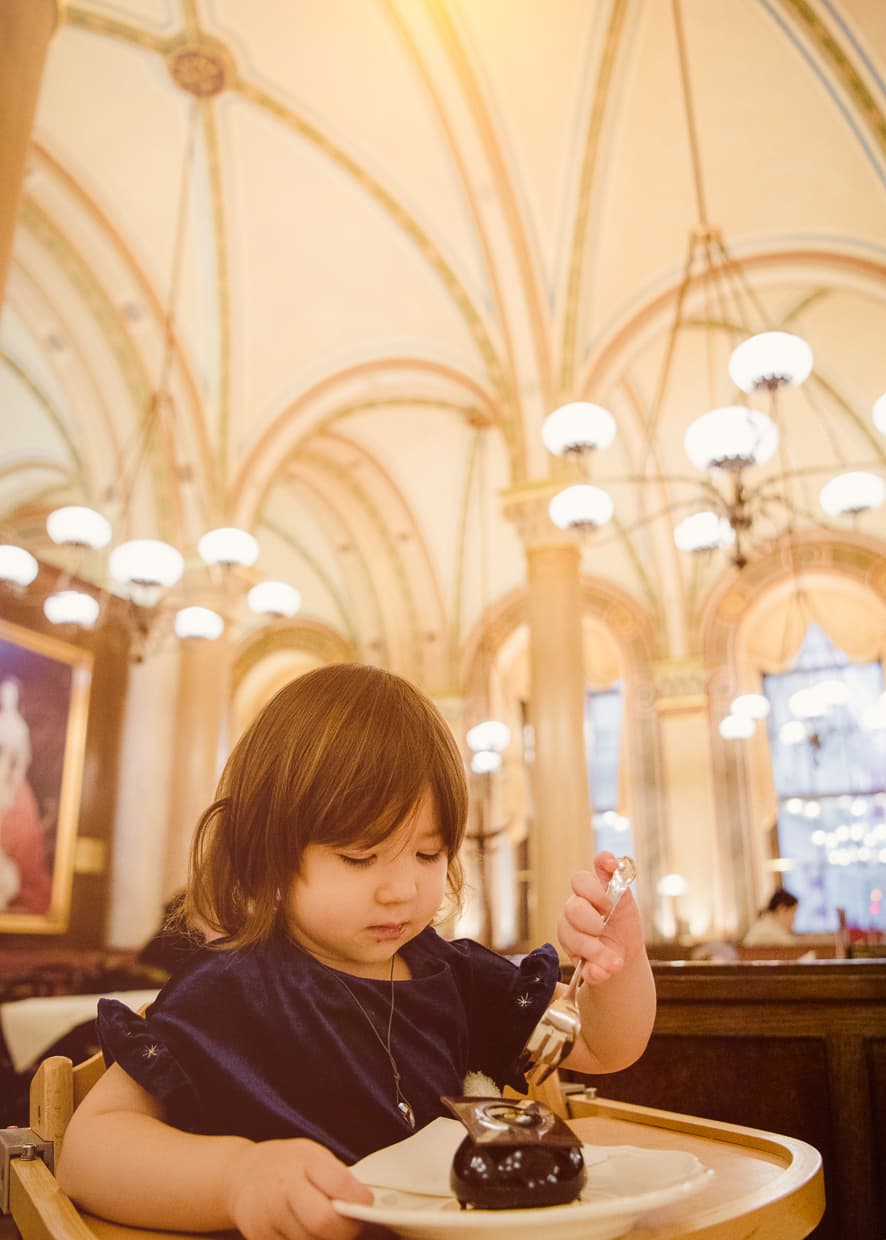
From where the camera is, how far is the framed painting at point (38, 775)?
9.56 metres

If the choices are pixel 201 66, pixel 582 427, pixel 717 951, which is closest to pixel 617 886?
pixel 582 427

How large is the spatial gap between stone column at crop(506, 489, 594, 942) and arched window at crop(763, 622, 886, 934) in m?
5.78

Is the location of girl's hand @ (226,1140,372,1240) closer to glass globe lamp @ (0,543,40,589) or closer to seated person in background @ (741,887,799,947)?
glass globe lamp @ (0,543,40,589)

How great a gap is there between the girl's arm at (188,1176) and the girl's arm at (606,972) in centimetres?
33

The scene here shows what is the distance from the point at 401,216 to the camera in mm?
9000

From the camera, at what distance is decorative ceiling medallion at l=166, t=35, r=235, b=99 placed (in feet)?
25.8

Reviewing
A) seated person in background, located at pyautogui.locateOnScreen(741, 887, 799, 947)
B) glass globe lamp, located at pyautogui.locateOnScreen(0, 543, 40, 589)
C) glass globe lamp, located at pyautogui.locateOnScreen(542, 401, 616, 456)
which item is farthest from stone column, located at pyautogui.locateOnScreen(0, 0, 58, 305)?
seated person in background, located at pyautogui.locateOnScreen(741, 887, 799, 947)

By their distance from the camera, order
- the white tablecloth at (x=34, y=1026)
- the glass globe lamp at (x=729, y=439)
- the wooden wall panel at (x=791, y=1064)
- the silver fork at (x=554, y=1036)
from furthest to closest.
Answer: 1. the glass globe lamp at (x=729, y=439)
2. the white tablecloth at (x=34, y=1026)
3. the wooden wall panel at (x=791, y=1064)
4. the silver fork at (x=554, y=1036)

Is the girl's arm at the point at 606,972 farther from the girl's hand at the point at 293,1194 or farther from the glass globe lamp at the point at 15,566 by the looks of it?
the glass globe lamp at the point at 15,566

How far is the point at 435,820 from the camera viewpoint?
112cm

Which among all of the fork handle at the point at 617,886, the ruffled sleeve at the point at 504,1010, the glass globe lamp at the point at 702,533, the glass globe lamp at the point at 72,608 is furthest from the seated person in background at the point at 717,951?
the fork handle at the point at 617,886

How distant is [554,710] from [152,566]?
11.1 feet

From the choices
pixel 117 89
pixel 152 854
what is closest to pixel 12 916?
pixel 152 854

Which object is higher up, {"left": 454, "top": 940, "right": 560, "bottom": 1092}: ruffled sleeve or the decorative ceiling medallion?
the decorative ceiling medallion
